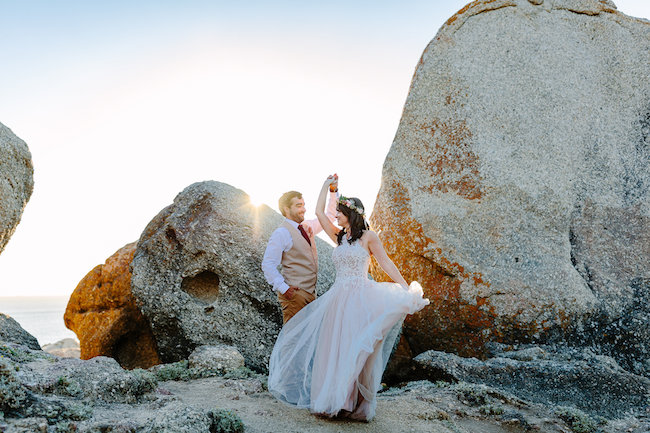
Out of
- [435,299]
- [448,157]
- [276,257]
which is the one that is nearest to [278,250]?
[276,257]

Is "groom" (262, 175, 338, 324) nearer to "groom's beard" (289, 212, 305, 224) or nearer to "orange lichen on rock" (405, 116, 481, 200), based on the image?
"groom's beard" (289, 212, 305, 224)

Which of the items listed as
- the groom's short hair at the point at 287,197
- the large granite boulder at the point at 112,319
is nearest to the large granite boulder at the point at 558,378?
the groom's short hair at the point at 287,197

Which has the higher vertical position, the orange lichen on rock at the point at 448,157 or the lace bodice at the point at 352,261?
the orange lichen on rock at the point at 448,157

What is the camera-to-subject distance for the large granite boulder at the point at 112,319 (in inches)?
374

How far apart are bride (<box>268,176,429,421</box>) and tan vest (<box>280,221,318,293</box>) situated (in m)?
0.91

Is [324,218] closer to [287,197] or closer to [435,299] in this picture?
[287,197]

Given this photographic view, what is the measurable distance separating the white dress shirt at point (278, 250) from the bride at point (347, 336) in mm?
730

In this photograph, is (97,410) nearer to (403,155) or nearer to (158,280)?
(158,280)

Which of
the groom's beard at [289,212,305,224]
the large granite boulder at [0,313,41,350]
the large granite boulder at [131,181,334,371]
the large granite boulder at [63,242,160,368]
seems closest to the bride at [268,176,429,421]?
the groom's beard at [289,212,305,224]

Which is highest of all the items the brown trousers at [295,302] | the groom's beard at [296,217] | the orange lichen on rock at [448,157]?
the orange lichen on rock at [448,157]

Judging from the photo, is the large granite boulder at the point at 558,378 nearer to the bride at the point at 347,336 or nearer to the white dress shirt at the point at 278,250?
the bride at the point at 347,336

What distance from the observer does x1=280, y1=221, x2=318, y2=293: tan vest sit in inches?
281

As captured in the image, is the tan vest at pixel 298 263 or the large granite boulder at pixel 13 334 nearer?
the tan vest at pixel 298 263

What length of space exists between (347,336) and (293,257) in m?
1.81
